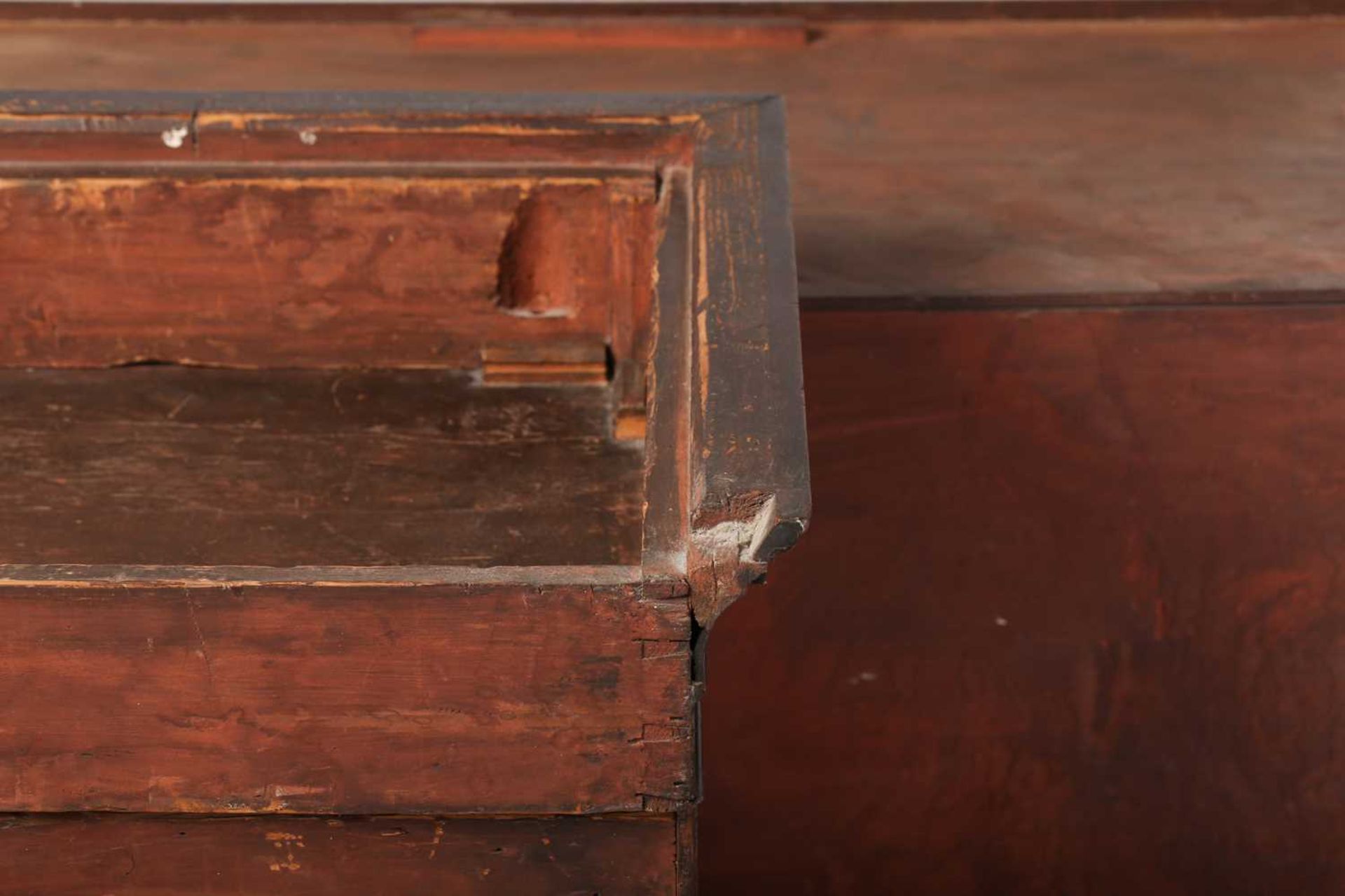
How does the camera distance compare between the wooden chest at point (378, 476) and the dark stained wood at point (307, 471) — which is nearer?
the wooden chest at point (378, 476)

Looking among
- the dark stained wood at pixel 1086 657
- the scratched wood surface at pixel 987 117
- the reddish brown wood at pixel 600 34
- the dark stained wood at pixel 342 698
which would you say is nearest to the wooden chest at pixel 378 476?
the dark stained wood at pixel 342 698

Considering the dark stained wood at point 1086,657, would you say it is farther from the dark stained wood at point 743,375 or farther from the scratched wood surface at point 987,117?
the dark stained wood at point 743,375

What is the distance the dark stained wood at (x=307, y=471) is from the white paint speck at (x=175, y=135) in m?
0.26

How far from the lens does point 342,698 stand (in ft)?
3.76

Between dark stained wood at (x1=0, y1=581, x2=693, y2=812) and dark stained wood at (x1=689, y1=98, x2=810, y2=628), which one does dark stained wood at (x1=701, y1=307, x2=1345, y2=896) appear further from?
dark stained wood at (x1=0, y1=581, x2=693, y2=812)

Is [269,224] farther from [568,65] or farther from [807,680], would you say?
[568,65]

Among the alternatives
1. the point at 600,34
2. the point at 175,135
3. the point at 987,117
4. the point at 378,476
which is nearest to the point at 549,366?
the point at 378,476

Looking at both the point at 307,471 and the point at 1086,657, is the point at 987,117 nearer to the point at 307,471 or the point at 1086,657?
the point at 1086,657

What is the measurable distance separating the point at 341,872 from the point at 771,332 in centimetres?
57

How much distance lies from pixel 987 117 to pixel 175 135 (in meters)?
1.55

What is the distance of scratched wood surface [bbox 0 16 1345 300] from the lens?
6.95 ft

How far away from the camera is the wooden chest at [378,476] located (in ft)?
3.67

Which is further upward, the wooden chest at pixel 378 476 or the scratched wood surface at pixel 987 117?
the scratched wood surface at pixel 987 117

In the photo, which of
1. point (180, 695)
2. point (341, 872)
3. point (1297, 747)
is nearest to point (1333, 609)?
point (1297, 747)
